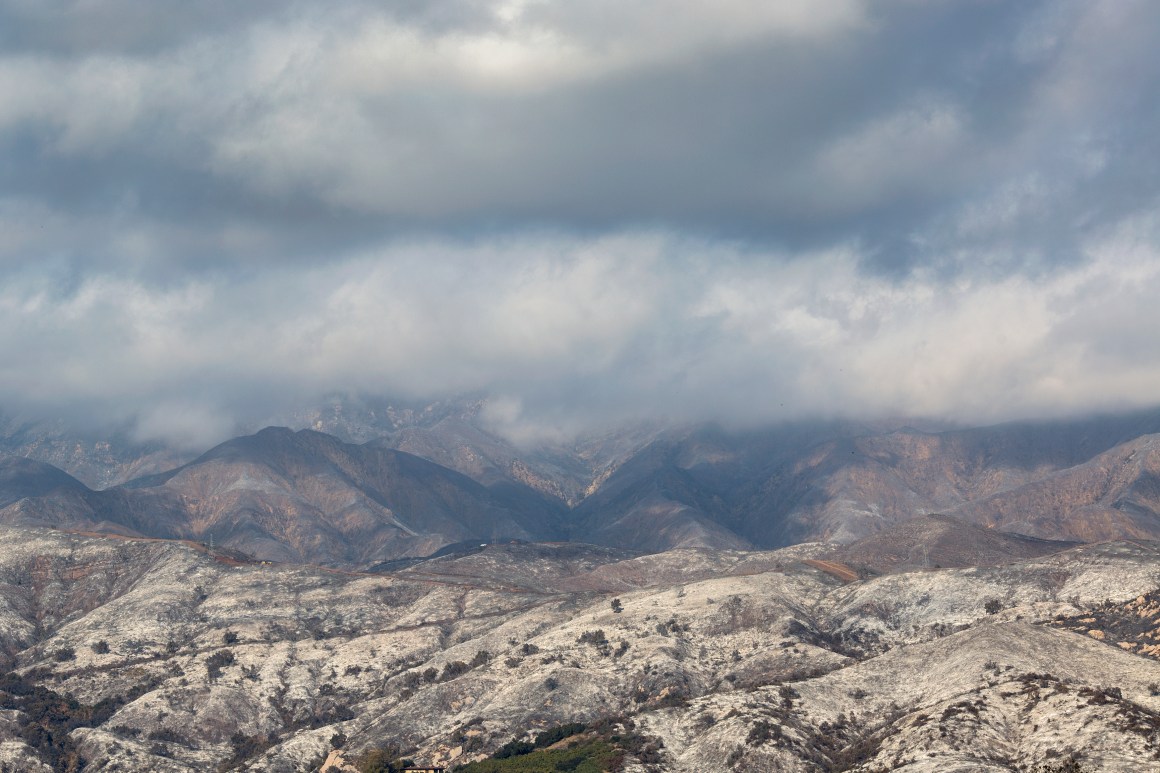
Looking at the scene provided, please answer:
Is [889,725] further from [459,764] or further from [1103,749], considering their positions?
[459,764]

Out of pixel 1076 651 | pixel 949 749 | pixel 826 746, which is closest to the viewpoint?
pixel 949 749

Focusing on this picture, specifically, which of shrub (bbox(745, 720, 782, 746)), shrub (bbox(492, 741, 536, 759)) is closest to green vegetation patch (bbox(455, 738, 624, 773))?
shrub (bbox(492, 741, 536, 759))

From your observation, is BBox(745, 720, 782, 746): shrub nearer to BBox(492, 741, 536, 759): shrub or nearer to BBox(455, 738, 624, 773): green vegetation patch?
BBox(455, 738, 624, 773): green vegetation patch

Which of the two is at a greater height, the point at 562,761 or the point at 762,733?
the point at 762,733

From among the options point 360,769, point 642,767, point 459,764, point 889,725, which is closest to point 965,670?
point 889,725

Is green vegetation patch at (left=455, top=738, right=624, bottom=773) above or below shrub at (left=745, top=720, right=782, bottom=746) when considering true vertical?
below

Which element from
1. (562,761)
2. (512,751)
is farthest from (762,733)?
(512,751)

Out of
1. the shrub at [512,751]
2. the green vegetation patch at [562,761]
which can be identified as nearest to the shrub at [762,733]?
the green vegetation patch at [562,761]

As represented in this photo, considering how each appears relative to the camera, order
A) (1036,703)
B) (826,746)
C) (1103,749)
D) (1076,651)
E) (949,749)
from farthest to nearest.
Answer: (1076,651), (826,746), (1036,703), (949,749), (1103,749)

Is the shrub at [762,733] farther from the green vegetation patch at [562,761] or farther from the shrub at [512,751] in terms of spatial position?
the shrub at [512,751]

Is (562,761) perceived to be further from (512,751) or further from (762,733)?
(762,733)

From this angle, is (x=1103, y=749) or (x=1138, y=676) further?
(x=1138, y=676)
